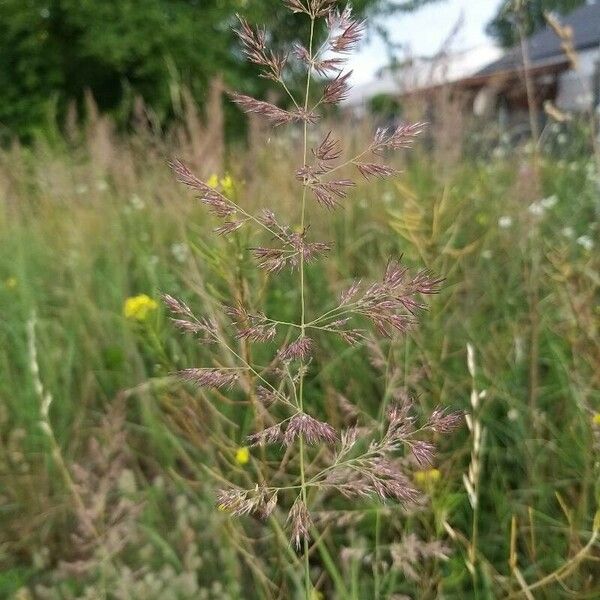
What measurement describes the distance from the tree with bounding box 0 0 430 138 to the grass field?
824cm

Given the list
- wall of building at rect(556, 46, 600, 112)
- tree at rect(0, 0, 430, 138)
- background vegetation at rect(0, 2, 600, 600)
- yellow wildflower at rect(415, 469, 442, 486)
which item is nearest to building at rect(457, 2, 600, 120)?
wall of building at rect(556, 46, 600, 112)

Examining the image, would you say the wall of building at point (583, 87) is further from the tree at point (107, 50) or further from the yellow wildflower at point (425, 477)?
the tree at point (107, 50)

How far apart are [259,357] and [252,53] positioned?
47.6 inches

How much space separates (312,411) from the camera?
1454 millimetres

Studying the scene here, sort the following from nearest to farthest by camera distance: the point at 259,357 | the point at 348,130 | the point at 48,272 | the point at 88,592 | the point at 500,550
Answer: the point at 88,592
the point at 500,550
the point at 259,357
the point at 48,272
the point at 348,130

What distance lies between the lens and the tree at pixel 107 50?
34.3 feet

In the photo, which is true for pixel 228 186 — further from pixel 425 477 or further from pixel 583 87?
pixel 583 87

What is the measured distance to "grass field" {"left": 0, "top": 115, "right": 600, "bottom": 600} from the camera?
1103mm

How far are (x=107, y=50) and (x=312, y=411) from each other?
10363mm

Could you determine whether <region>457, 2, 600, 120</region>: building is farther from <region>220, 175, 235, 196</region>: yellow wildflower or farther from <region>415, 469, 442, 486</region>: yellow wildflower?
<region>415, 469, 442, 486</region>: yellow wildflower

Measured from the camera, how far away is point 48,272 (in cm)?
254

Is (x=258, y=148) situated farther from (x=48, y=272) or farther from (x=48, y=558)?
(x=48, y=558)

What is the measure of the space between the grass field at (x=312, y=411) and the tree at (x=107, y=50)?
824cm

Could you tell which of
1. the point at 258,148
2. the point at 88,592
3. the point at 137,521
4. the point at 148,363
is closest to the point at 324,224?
the point at 258,148
